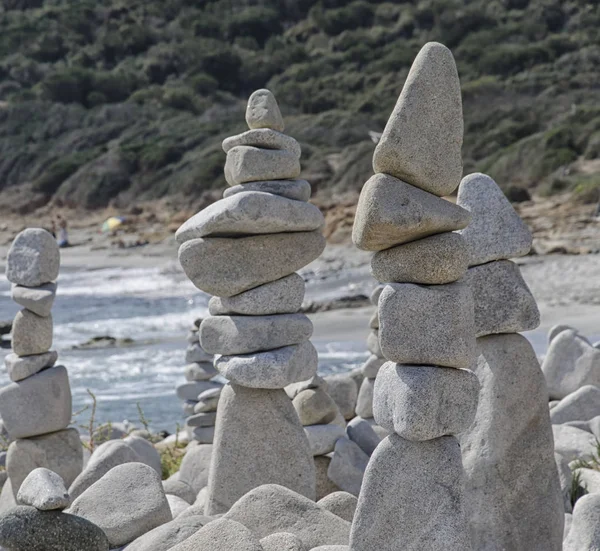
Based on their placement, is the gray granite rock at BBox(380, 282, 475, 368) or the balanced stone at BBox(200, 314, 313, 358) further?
the balanced stone at BBox(200, 314, 313, 358)

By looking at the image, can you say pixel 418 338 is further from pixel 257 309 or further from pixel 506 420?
pixel 257 309

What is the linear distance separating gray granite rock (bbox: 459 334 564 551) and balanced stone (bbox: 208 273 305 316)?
1418mm

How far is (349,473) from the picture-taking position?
6.34 m

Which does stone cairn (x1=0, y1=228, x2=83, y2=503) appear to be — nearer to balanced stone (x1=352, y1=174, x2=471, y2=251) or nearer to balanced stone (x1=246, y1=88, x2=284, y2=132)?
balanced stone (x1=246, y1=88, x2=284, y2=132)

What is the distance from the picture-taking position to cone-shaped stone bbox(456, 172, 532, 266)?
477cm

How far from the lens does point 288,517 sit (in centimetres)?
478

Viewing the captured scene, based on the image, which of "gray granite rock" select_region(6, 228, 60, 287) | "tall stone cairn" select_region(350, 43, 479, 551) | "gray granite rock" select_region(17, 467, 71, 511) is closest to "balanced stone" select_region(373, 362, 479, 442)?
"tall stone cairn" select_region(350, 43, 479, 551)

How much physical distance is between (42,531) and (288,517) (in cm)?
105

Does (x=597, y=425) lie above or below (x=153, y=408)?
above

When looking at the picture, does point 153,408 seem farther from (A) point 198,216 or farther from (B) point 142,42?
(B) point 142,42

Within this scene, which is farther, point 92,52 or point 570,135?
point 92,52

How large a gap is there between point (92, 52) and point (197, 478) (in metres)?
60.3

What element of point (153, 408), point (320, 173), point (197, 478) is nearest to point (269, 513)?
point (197, 478)

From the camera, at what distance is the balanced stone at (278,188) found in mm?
5867
